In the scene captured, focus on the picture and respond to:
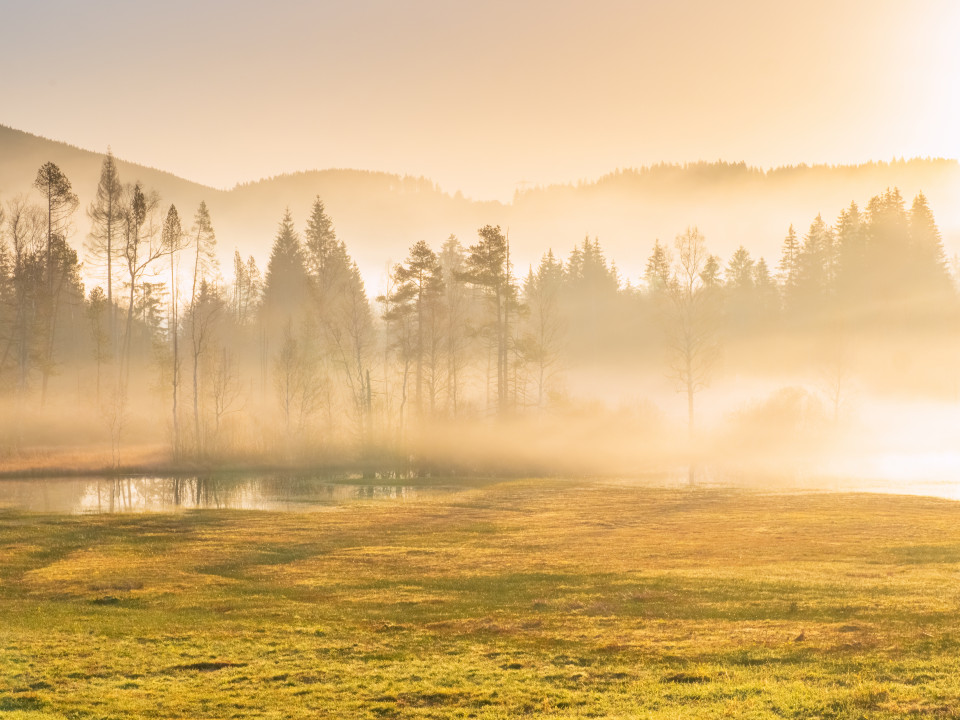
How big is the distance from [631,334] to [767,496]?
3506 inches

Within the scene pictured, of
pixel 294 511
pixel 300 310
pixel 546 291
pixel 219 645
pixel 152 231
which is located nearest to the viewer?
pixel 219 645

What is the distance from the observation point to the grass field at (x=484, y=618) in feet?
57.4

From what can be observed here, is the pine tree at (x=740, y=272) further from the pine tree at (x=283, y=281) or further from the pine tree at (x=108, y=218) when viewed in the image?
the pine tree at (x=108, y=218)

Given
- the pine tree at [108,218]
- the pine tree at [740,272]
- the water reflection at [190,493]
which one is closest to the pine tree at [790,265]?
the pine tree at [740,272]

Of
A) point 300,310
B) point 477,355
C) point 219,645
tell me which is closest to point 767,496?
point 219,645

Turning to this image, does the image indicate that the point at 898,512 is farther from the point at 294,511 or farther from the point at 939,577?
the point at 294,511

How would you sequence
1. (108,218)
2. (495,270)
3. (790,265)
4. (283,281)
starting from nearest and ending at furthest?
(108,218), (495,270), (283,281), (790,265)

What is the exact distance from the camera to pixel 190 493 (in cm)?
6025

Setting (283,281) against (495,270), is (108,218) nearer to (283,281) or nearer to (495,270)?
(283,281)

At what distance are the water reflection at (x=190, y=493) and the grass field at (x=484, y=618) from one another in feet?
27.6

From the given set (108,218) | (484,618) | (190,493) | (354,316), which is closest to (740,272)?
(354,316)

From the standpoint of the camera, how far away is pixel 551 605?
25875 millimetres

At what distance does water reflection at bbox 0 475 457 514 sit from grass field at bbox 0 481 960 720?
8.41 metres

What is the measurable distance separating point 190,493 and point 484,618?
40878 millimetres
